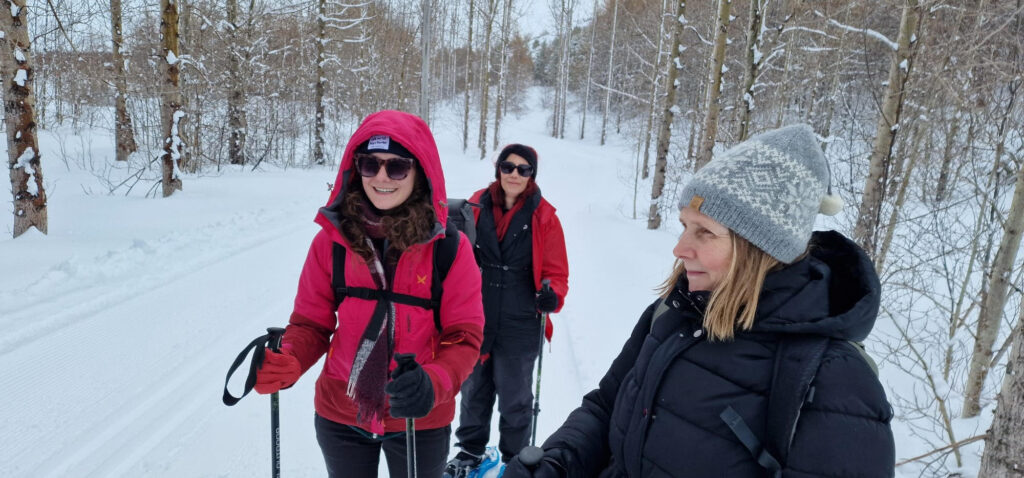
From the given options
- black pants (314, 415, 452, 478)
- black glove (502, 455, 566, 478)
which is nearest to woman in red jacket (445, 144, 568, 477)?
black pants (314, 415, 452, 478)

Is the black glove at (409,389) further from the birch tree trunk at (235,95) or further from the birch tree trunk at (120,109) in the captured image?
the birch tree trunk at (235,95)

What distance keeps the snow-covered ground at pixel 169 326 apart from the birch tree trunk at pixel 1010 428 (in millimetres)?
2435

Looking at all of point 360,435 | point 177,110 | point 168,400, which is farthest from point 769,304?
point 177,110

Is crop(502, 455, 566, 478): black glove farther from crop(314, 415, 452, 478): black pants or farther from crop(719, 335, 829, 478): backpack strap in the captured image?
crop(314, 415, 452, 478): black pants

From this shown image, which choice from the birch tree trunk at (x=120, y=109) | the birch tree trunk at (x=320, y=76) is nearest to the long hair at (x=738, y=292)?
the birch tree trunk at (x=120, y=109)

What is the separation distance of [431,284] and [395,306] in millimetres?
158

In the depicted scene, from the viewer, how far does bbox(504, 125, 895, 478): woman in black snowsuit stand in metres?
1.04

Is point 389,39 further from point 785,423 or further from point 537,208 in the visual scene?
point 785,423

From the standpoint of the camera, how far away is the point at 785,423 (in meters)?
1.06

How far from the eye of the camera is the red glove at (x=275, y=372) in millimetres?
1604

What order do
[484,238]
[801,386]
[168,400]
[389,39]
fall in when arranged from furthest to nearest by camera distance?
[389,39], [168,400], [484,238], [801,386]

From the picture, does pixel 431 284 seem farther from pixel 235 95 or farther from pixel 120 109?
pixel 235 95

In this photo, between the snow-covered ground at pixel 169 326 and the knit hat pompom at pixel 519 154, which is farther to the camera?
the knit hat pompom at pixel 519 154

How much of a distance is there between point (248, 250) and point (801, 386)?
24.5 feet
